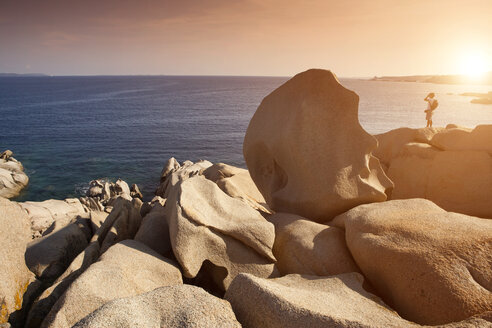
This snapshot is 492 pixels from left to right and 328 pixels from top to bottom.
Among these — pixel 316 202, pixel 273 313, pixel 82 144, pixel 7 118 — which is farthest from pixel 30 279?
pixel 7 118

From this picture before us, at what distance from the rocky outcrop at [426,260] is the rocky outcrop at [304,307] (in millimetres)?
497

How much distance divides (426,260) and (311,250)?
1.90 m

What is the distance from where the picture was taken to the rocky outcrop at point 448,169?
299 inches

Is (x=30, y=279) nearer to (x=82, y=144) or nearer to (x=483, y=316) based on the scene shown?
(x=483, y=316)

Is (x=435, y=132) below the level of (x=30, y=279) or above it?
above

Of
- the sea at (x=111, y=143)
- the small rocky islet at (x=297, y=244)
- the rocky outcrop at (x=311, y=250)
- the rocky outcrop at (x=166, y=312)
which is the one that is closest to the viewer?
the rocky outcrop at (x=166, y=312)

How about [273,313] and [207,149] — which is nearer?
[273,313]

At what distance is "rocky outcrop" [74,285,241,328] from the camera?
120 inches

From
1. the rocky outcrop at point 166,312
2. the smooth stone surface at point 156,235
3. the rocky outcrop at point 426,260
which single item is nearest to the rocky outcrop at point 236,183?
the smooth stone surface at point 156,235

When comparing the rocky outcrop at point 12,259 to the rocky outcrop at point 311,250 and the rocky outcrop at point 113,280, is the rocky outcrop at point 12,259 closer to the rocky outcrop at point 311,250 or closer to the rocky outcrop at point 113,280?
the rocky outcrop at point 113,280

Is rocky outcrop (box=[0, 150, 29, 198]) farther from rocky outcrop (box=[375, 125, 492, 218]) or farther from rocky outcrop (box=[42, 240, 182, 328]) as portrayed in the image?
rocky outcrop (box=[375, 125, 492, 218])

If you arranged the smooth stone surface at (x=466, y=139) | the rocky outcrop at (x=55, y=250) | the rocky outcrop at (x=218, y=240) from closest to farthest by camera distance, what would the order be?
the rocky outcrop at (x=218, y=240) < the rocky outcrop at (x=55, y=250) < the smooth stone surface at (x=466, y=139)

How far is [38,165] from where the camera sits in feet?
100

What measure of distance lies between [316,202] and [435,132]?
5148mm
